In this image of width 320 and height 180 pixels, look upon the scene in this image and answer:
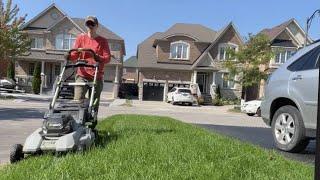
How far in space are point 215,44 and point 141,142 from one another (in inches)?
1757

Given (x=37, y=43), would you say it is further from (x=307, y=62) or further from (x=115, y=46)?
(x=307, y=62)

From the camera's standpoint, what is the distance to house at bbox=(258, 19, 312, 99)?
50906mm

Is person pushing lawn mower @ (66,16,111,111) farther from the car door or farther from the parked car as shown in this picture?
the parked car

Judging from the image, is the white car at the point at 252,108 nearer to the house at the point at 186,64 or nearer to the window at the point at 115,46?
the house at the point at 186,64

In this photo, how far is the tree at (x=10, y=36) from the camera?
117 ft

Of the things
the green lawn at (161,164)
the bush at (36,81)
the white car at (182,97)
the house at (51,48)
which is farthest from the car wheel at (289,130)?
the house at (51,48)

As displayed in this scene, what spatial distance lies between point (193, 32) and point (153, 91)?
7290 mm

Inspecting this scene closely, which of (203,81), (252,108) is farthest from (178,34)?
(252,108)

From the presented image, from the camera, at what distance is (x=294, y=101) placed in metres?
8.38

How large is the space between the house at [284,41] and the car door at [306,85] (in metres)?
41.6

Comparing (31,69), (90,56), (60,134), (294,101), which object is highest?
(31,69)

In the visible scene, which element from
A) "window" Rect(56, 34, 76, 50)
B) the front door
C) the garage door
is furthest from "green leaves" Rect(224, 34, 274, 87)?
"window" Rect(56, 34, 76, 50)

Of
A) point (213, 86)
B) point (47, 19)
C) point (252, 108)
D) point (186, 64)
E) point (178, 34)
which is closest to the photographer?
point (252, 108)

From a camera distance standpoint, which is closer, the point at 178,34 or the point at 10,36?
the point at 10,36
